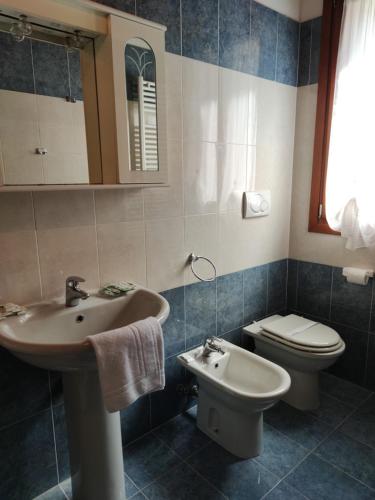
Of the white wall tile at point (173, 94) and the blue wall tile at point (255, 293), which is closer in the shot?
the white wall tile at point (173, 94)

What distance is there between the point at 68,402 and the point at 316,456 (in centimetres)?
124

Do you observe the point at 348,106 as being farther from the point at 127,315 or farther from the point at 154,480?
the point at 154,480

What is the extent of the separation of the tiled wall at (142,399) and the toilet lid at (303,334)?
23 centimetres

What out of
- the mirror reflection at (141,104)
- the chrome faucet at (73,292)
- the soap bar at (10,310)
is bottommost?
the soap bar at (10,310)

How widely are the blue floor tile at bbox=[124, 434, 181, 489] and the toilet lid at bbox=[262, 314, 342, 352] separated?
85 centimetres

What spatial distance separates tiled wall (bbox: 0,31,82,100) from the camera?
1.17 metres

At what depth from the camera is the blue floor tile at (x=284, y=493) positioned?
147cm

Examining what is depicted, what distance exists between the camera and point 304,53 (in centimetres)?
221

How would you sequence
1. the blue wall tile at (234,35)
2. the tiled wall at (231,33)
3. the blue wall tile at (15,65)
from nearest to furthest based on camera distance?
the blue wall tile at (15,65) → the tiled wall at (231,33) → the blue wall tile at (234,35)

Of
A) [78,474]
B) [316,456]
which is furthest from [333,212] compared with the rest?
[78,474]

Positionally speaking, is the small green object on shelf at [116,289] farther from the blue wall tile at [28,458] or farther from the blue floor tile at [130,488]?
the blue floor tile at [130,488]

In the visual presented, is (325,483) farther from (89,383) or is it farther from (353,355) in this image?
(89,383)

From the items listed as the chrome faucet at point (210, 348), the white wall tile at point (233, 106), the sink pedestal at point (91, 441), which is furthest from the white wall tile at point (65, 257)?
the white wall tile at point (233, 106)

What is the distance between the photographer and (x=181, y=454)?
1.70m
